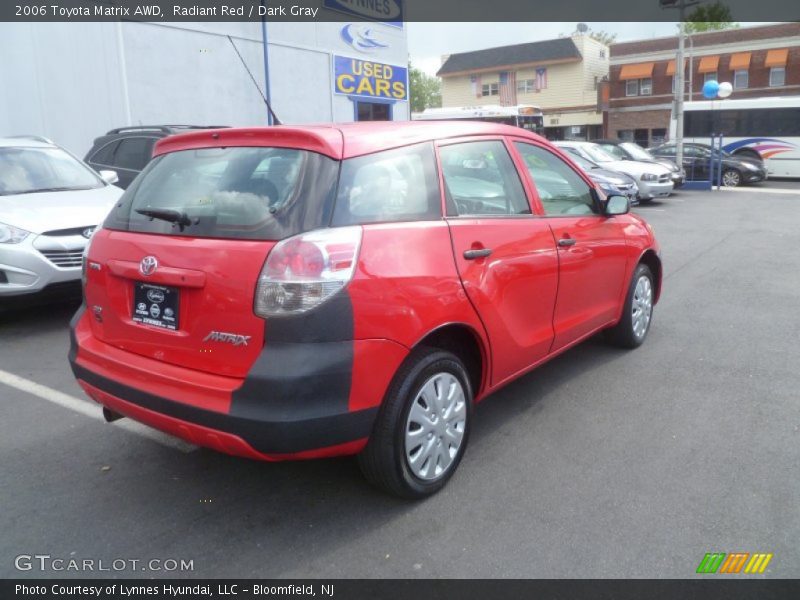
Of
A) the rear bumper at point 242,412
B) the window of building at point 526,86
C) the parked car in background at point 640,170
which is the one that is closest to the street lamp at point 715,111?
the parked car in background at point 640,170

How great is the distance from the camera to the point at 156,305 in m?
2.95

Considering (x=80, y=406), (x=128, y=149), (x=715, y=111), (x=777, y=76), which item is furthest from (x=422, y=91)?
(x=80, y=406)

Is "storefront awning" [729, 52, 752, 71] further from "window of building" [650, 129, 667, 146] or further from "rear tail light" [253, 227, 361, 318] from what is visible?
"rear tail light" [253, 227, 361, 318]

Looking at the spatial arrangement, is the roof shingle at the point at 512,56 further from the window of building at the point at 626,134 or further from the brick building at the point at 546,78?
the window of building at the point at 626,134

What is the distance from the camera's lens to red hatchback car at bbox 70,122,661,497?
2662 mm

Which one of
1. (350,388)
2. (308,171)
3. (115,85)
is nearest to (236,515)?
(350,388)

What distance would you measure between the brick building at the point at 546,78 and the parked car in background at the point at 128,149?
4011 centimetres

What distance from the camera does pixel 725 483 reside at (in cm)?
330

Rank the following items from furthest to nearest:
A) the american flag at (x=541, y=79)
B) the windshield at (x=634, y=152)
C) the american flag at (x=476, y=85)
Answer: the american flag at (x=476, y=85) → the american flag at (x=541, y=79) → the windshield at (x=634, y=152)

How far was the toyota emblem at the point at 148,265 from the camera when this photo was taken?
2930mm

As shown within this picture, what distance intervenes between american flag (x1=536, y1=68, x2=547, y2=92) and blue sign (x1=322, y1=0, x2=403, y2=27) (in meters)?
30.0

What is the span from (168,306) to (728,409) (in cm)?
330

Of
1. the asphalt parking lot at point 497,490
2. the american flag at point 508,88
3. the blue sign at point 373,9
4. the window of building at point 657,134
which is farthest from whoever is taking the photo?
the american flag at point 508,88

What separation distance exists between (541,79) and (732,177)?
27.9 metres
